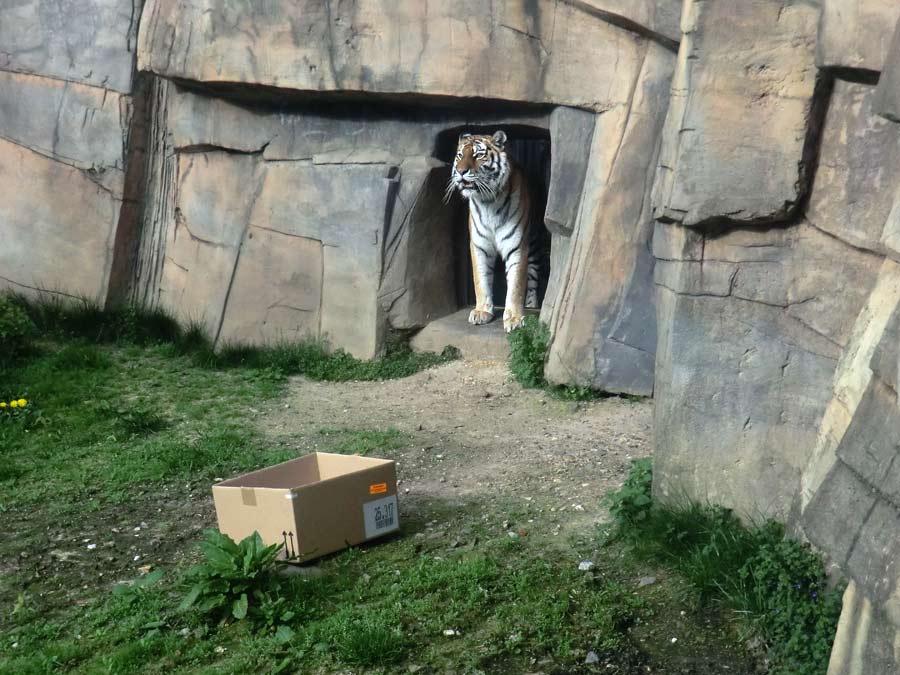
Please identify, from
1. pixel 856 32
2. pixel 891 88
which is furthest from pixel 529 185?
pixel 891 88

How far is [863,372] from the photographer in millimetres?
3275

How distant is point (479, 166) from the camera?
812 centimetres

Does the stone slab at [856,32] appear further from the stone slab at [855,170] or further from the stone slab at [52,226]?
the stone slab at [52,226]

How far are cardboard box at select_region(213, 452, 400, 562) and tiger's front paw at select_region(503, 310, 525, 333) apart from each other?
130 inches

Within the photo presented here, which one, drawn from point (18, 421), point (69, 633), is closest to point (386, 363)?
point (18, 421)

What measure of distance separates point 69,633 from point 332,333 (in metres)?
4.40

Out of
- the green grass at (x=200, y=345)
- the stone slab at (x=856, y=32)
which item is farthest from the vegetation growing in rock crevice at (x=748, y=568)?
the green grass at (x=200, y=345)

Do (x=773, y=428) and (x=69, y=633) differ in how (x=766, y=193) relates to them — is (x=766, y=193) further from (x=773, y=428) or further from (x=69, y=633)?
(x=69, y=633)

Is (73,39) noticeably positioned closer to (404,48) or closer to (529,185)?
(404,48)

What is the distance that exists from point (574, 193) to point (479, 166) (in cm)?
124

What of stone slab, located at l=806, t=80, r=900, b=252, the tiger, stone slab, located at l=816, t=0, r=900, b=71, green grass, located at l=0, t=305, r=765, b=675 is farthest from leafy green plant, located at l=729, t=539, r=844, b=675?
the tiger

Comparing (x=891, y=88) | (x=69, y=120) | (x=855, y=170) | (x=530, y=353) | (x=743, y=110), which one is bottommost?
(x=530, y=353)

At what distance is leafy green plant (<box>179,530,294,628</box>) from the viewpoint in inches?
153

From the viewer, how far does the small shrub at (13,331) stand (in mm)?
7812
